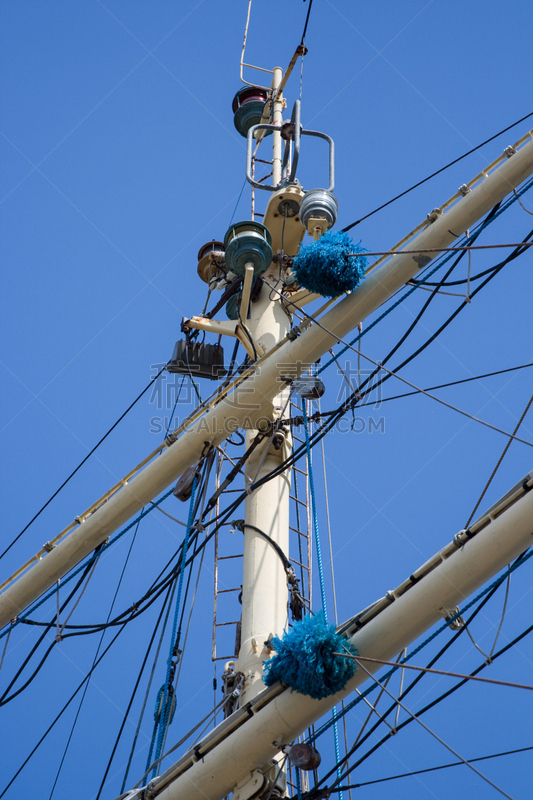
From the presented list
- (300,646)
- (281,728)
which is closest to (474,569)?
(300,646)

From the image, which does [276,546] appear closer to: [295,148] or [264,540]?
[264,540]

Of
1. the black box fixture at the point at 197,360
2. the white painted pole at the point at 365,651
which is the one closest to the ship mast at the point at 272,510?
the white painted pole at the point at 365,651

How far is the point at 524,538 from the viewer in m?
7.07

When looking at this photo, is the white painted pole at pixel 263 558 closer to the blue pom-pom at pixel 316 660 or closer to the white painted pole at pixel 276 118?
the blue pom-pom at pixel 316 660

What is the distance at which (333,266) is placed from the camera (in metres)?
9.40

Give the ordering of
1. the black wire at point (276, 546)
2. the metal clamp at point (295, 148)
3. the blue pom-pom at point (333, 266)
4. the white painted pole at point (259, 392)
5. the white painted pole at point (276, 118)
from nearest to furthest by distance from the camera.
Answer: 1. the blue pom-pom at point (333, 266)
2. the white painted pole at point (259, 392)
3. the black wire at point (276, 546)
4. the metal clamp at point (295, 148)
5. the white painted pole at point (276, 118)

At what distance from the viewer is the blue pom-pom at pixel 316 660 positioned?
24.0ft

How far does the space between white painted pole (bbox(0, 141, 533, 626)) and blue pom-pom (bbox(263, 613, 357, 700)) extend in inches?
125

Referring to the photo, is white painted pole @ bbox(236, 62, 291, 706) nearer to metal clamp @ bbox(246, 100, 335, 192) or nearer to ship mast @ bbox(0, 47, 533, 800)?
ship mast @ bbox(0, 47, 533, 800)

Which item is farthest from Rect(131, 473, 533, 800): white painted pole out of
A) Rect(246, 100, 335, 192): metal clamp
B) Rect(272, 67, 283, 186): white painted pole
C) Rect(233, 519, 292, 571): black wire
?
Rect(272, 67, 283, 186): white painted pole

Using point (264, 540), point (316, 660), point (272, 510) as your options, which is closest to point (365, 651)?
point (316, 660)

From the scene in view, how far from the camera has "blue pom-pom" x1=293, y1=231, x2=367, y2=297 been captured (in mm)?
9422

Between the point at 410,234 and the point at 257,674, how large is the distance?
451 centimetres

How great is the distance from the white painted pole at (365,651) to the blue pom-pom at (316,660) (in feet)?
0.56
